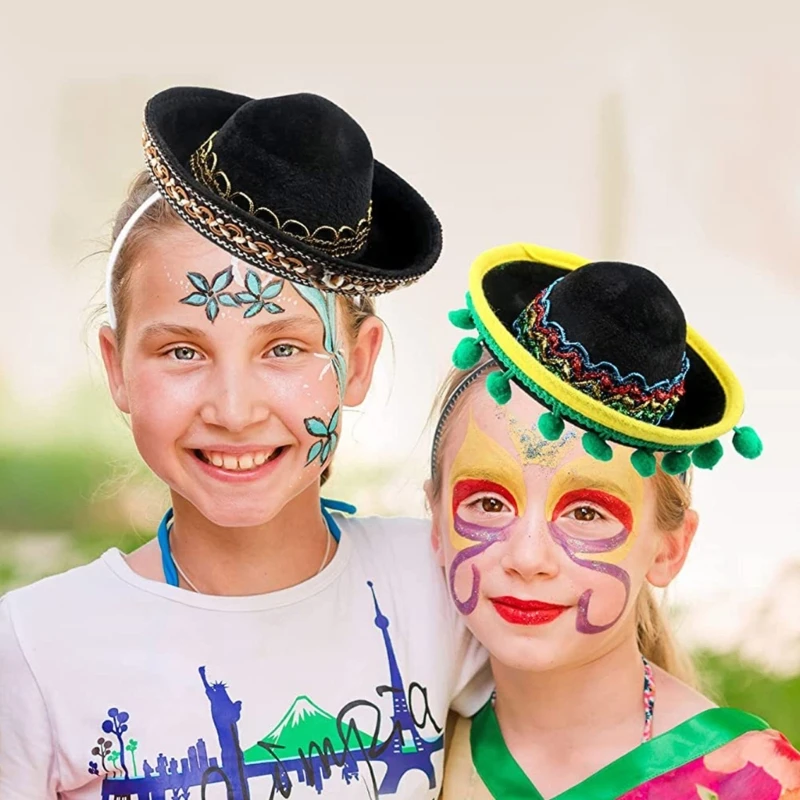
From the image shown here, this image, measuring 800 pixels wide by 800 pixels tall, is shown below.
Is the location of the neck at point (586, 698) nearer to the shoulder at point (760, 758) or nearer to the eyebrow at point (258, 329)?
the shoulder at point (760, 758)

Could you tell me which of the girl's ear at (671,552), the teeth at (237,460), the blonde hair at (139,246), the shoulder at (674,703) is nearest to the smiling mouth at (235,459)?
the teeth at (237,460)

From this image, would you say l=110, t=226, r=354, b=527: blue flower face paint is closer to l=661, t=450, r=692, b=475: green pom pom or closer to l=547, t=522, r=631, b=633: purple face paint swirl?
l=547, t=522, r=631, b=633: purple face paint swirl

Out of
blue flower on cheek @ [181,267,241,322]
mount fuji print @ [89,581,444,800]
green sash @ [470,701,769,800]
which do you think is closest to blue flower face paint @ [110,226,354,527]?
blue flower on cheek @ [181,267,241,322]

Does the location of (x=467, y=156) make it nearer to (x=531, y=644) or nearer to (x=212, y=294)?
(x=212, y=294)

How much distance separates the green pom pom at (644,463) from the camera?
209 cm

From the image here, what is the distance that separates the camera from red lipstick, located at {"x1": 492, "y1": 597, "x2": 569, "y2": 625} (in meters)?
2.19

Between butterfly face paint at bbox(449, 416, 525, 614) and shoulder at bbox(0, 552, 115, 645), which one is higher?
butterfly face paint at bbox(449, 416, 525, 614)

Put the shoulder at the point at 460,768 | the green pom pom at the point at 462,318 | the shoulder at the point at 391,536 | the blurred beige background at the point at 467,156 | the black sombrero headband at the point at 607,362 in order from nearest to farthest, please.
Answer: the black sombrero headband at the point at 607,362 < the green pom pom at the point at 462,318 < the shoulder at the point at 460,768 < the shoulder at the point at 391,536 < the blurred beige background at the point at 467,156

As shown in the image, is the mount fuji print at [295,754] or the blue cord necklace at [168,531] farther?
the blue cord necklace at [168,531]

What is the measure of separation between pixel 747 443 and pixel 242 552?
0.95 metres

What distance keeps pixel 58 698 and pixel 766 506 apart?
285 centimetres

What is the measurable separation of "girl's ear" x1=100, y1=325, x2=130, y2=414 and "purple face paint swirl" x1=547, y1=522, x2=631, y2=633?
0.82m

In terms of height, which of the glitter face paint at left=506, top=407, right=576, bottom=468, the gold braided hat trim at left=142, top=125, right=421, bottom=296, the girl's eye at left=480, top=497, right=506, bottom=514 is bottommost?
the girl's eye at left=480, top=497, right=506, bottom=514

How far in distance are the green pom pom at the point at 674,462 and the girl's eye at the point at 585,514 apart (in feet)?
0.49
